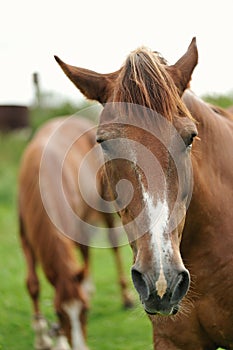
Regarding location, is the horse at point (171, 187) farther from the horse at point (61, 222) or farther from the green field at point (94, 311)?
the horse at point (61, 222)

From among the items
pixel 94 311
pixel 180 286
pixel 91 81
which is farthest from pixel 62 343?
pixel 180 286

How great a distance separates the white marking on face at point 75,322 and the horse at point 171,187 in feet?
5.56

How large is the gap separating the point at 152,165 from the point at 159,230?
0.99ft

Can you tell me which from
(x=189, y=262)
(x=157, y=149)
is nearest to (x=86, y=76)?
(x=157, y=149)

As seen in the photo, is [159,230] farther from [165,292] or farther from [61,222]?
[61,222]

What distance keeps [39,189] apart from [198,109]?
326 cm

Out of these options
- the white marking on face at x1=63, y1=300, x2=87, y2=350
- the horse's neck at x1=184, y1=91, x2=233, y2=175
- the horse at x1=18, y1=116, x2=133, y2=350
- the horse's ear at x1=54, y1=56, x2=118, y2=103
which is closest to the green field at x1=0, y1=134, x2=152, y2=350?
the horse at x1=18, y1=116, x2=133, y2=350

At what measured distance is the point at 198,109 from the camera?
10.6 ft

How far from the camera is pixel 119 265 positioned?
7566 mm

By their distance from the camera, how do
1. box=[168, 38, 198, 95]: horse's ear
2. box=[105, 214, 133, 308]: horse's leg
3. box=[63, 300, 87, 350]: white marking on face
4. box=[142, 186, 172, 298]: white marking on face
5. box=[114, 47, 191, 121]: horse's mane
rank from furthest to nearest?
box=[105, 214, 133, 308]: horse's leg, box=[63, 300, 87, 350]: white marking on face, box=[168, 38, 198, 95]: horse's ear, box=[114, 47, 191, 121]: horse's mane, box=[142, 186, 172, 298]: white marking on face

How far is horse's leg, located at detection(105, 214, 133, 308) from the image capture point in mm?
7156

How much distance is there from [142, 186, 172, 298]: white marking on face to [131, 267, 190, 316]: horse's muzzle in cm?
2

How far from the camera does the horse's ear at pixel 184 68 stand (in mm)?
2977

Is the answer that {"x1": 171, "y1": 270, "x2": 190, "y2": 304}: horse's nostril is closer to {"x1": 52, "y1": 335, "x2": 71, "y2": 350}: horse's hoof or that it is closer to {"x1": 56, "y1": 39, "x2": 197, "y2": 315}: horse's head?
{"x1": 56, "y1": 39, "x2": 197, "y2": 315}: horse's head
